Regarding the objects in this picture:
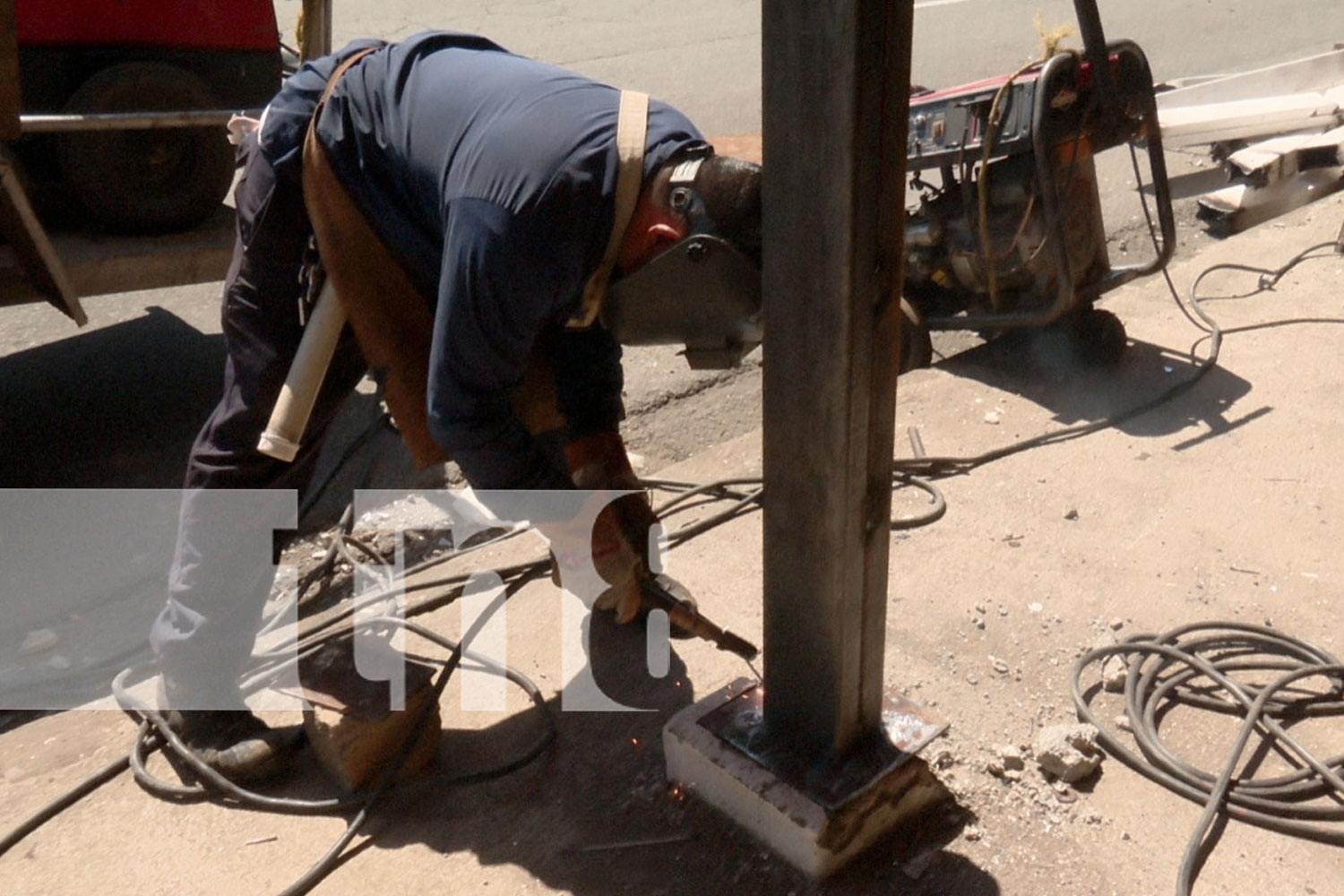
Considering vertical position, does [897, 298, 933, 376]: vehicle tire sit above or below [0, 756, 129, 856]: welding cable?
above

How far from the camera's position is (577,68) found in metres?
9.19

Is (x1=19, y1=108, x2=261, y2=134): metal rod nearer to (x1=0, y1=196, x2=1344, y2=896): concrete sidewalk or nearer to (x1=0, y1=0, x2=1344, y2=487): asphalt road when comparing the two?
(x1=0, y1=0, x2=1344, y2=487): asphalt road

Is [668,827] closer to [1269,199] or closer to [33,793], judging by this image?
[33,793]

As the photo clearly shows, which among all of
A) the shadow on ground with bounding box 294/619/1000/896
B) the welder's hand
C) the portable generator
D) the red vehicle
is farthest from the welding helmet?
the red vehicle

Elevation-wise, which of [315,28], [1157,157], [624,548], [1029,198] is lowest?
[624,548]

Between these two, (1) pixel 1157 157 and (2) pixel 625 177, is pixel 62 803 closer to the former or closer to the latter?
(2) pixel 625 177

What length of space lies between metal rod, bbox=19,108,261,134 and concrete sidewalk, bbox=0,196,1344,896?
186 cm

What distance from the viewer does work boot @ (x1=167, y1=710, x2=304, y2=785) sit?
8.75 ft

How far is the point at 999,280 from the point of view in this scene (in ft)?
13.9

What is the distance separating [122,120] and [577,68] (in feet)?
18.8

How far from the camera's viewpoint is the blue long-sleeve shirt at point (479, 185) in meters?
2.12

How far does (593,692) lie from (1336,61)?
6.55m

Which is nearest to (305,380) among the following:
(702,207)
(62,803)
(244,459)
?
(244,459)

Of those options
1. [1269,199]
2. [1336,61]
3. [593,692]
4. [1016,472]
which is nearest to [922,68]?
[1336,61]
